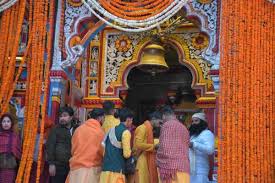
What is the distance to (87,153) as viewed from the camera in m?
6.90

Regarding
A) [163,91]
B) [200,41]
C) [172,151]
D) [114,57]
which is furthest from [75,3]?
[163,91]

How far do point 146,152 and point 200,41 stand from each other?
10.5 feet

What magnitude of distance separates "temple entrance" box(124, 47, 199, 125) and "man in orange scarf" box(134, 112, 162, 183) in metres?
3.56

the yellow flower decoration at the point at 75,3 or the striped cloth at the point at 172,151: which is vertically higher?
the yellow flower decoration at the point at 75,3

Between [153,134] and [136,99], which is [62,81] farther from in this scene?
[136,99]

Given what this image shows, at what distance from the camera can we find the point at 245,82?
714 cm

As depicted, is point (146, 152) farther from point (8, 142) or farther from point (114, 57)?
point (114, 57)

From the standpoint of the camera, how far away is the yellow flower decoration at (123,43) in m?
10.4

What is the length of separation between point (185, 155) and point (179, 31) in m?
3.96

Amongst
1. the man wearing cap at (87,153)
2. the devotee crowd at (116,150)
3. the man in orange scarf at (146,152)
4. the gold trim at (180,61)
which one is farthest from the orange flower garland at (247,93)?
the gold trim at (180,61)

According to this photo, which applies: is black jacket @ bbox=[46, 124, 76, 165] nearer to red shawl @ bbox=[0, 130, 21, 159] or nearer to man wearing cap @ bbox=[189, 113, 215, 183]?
red shawl @ bbox=[0, 130, 21, 159]

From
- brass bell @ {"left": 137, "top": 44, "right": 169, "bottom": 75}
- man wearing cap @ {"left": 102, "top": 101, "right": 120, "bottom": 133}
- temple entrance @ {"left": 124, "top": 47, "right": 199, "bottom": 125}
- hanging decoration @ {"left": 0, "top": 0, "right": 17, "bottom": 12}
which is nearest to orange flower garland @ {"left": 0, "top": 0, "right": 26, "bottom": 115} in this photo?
hanging decoration @ {"left": 0, "top": 0, "right": 17, "bottom": 12}

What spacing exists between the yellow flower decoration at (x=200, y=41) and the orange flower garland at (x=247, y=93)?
258 cm

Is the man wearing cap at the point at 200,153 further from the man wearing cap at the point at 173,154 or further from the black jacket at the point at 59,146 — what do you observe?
the black jacket at the point at 59,146
